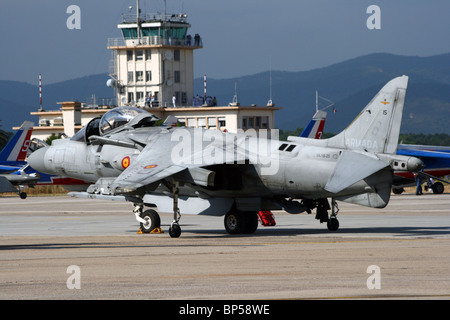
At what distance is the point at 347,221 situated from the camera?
2992 cm

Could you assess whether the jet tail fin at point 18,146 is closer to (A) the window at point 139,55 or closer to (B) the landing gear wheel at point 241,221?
(B) the landing gear wheel at point 241,221

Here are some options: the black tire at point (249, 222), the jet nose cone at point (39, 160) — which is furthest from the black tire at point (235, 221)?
the jet nose cone at point (39, 160)

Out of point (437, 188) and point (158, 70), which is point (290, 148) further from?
point (158, 70)

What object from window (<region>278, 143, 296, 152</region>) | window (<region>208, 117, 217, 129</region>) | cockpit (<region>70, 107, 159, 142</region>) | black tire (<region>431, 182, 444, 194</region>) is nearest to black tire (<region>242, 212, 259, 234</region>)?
window (<region>278, 143, 296, 152</region>)

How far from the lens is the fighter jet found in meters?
21.7

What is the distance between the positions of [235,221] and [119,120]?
5072mm

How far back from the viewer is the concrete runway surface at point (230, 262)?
12.4 metres

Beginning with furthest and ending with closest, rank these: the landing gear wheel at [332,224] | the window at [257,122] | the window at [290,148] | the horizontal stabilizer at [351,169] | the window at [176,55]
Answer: the window at [176,55] → the window at [257,122] → the landing gear wheel at [332,224] → the window at [290,148] → the horizontal stabilizer at [351,169]

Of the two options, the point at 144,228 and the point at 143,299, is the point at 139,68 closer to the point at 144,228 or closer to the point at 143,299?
the point at 144,228

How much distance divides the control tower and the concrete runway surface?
301 ft

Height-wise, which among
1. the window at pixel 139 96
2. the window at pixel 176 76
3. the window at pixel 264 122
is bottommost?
the window at pixel 264 122

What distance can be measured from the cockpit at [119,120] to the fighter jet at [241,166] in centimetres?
3

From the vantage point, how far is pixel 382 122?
2178 cm

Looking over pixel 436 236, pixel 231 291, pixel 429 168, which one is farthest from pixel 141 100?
pixel 231 291
